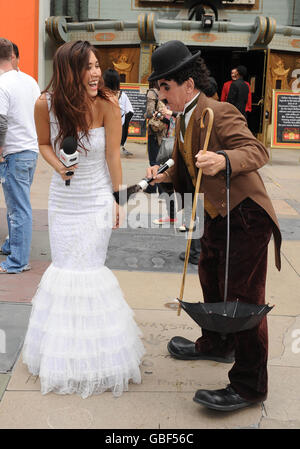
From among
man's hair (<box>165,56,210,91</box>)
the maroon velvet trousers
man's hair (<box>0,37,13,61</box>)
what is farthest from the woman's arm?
man's hair (<box>0,37,13,61</box>)

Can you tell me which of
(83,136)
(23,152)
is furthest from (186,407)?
(23,152)

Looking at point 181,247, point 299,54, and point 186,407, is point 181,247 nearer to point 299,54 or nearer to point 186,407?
point 186,407

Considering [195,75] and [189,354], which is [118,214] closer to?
[195,75]

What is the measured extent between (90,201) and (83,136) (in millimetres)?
366

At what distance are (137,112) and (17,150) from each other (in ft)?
28.8

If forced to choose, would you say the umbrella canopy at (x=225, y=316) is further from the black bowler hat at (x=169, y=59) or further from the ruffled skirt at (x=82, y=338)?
the black bowler hat at (x=169, y=59)

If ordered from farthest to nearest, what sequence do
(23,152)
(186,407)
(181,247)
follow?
(181,247) → (23,152) → (186,407)

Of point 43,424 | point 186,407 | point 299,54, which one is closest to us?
point 43,424

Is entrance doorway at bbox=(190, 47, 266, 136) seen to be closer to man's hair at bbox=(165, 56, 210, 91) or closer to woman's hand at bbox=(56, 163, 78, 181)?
man's hair at bbox=(165, 56, 210, 91)

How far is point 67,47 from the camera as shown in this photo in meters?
2.86

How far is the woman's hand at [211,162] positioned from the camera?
8.27 feet

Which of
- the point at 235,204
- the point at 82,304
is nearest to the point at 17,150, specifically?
the point at 82,304

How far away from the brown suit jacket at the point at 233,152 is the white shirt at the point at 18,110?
7.86 ft

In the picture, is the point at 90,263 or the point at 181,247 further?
the point at 181,247
